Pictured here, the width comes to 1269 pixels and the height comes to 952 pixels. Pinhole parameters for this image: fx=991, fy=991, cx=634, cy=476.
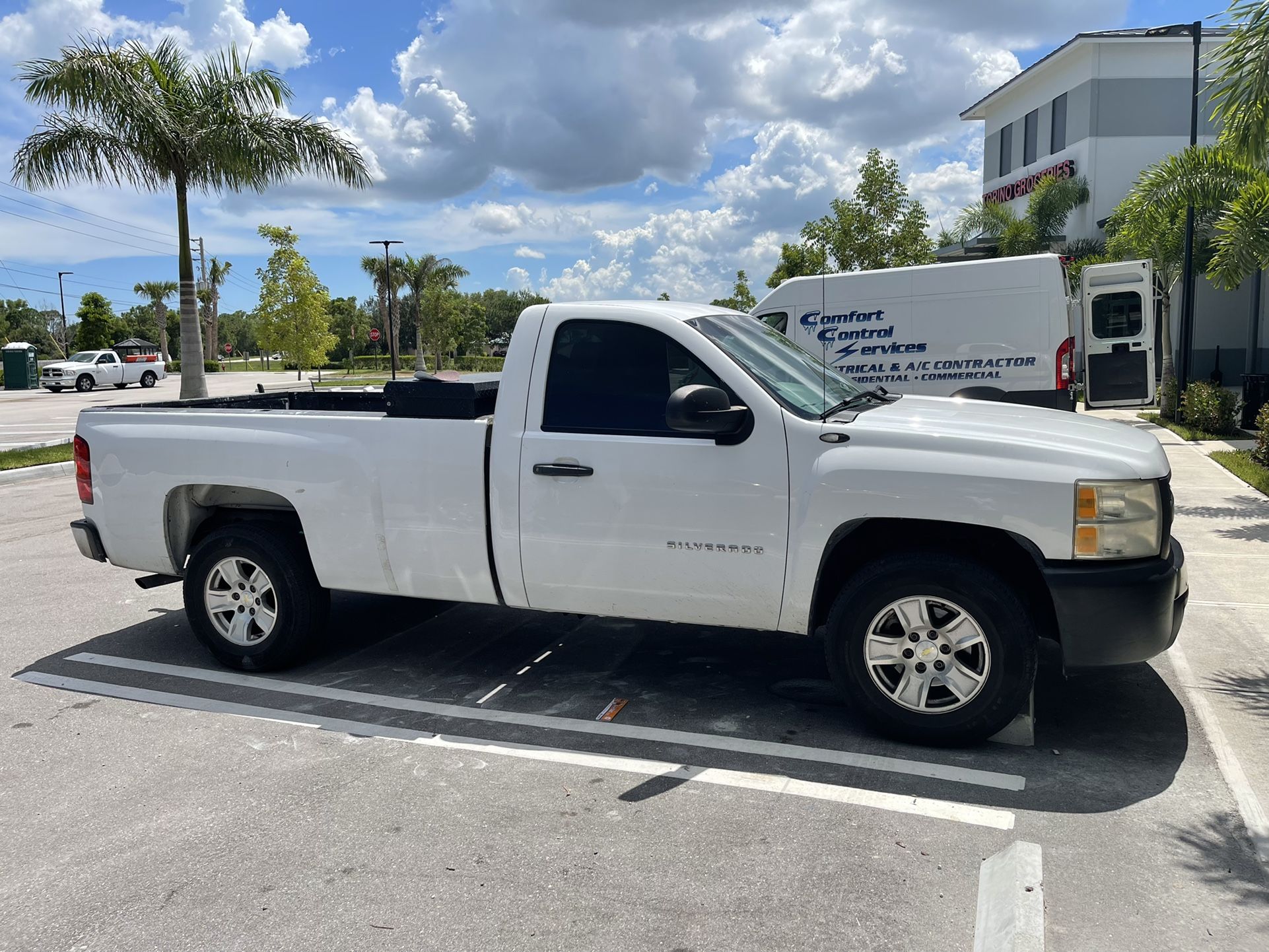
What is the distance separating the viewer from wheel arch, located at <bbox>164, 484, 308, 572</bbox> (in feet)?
17.8

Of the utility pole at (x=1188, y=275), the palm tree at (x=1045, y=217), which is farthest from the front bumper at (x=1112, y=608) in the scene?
the palm tree at (x=1045, y=217)

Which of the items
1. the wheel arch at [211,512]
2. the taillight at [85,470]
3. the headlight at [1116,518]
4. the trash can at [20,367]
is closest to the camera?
the headlight at [1116,518]

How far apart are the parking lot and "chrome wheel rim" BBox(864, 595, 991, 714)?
26 cm

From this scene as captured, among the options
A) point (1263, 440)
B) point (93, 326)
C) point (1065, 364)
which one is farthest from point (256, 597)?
point (93, 326)

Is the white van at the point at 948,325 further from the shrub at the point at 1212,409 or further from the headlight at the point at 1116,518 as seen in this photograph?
the headlight at the point at 1116,518

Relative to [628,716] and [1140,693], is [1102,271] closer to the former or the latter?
[1140,693]

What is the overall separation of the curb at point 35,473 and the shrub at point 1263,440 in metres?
16.0

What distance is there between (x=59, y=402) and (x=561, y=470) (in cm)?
3497

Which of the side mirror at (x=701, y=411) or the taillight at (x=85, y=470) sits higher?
the side mirror at (x=701, y=411)

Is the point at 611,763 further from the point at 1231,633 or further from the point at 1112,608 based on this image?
the point at 1231,633

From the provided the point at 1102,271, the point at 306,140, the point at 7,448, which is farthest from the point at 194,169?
the point at 1102,271

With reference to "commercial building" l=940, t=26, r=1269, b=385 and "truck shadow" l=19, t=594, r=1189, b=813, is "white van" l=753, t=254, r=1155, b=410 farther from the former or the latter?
"commercial building" l=940, t=26, r=1269, b=385

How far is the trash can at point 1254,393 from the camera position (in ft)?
49.6

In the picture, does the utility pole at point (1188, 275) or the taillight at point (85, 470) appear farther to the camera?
the utility pole at point (1188, 275)
